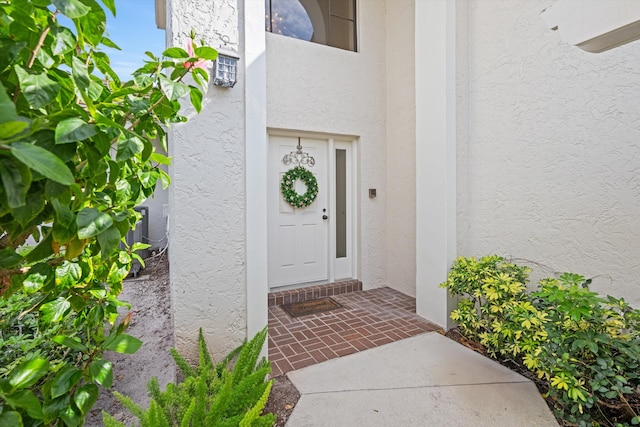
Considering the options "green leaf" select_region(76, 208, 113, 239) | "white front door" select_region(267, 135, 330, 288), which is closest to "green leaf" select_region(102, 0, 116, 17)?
"green leaf" select_region(76, 208, 113, 239)

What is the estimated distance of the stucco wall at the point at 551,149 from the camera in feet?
9.06

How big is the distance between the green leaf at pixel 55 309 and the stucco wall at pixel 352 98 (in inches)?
159

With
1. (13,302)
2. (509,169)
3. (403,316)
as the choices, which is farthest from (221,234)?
(509,169)

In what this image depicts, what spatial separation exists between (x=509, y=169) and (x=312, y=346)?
3127 mm

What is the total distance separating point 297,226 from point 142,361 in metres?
3.01

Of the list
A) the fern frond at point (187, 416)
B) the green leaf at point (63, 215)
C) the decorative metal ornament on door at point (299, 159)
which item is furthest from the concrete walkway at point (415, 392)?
the decorative metal ornament on door at point (299, 159)

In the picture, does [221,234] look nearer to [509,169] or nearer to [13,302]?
[13,302]

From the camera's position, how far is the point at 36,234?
92 centimetres

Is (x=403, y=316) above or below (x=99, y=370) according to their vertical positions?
below

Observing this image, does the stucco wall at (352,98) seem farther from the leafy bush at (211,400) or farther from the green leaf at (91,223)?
the green leaf at (91,223)

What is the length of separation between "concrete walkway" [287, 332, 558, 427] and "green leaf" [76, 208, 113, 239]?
7.29 ft

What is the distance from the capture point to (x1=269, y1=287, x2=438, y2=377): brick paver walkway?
10.7 feet

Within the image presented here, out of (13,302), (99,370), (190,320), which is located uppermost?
(99,370)

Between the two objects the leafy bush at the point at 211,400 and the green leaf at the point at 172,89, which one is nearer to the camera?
the green leaf at the point at 172,89
